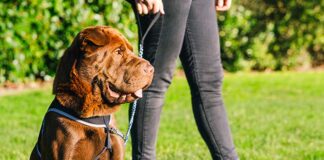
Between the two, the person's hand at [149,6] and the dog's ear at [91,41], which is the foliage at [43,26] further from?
the dog's ear at [91,41]

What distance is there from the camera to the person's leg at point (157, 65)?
184 inches

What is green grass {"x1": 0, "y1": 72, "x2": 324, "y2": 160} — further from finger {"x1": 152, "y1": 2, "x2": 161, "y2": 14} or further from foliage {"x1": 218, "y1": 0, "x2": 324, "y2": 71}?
finger {"x1": 152, "y1": 2, "x2": 161, "y2": 14}

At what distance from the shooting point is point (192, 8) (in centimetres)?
479

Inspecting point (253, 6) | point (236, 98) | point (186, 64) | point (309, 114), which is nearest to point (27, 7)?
point (236, 98)

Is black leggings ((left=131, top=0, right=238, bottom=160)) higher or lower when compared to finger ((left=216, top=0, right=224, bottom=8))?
lower

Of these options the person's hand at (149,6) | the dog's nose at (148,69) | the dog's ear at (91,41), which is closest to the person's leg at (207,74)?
the person's hand at (149,6)

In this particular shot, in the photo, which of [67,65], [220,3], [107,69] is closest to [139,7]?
[107,69]

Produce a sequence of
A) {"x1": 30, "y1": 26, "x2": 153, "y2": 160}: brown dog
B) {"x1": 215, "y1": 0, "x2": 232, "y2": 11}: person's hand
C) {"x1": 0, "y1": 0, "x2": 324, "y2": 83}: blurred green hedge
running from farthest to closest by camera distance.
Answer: {"x1": 0, "y1": 0, "x2": 324, "y2": 83}: blurred green hedge, {"x1": 215, "y1": 0, "x2": 232, "y2": 11}: person's hand, {"x1": 30, "y1": 26, "x2": 153, "y2": 160}: brown dog

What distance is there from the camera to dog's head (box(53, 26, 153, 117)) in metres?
4.24

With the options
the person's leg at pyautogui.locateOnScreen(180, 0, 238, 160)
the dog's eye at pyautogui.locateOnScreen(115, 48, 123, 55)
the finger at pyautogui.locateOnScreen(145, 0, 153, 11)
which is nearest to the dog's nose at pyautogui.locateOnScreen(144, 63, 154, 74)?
the dog's eye at pyautogui.locateOnScreen(115, 48, 123, 55)

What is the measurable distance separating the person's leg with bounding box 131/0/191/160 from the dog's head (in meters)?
0.42

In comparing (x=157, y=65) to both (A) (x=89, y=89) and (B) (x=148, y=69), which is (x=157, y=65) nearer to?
(B) (x=148, y=69)

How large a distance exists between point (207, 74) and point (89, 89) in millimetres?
927

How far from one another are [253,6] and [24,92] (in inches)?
199
